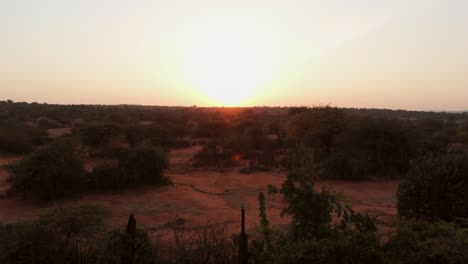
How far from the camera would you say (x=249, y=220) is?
Result: 1153 centimetres

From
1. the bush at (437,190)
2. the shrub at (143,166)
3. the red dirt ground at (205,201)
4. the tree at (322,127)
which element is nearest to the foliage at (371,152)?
the red dirt ground at (205,201)

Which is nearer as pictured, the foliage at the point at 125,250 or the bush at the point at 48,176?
the foliage at the point at 125,250

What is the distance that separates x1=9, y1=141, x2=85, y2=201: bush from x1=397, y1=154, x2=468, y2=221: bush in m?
11.0

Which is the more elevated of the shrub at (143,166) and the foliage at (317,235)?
the foliage at (317,235)

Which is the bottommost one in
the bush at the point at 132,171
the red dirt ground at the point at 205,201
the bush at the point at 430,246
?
the red dirt ground at the point at 205,201

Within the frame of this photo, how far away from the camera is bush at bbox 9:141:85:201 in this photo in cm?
1380

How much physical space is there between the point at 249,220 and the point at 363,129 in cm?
1092

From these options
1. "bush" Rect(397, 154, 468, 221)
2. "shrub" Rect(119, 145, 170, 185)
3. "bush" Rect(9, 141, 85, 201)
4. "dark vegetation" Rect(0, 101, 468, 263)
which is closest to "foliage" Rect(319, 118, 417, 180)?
"dark vegetation" Rect(0, 101, 468, 263)

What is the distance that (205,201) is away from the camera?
14.0 metres

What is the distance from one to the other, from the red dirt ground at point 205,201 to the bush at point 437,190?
0.78 metres

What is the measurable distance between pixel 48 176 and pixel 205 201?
5.44 metres

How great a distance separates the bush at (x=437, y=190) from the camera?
9.36 metres

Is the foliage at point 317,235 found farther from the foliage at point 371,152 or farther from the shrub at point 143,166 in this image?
the foliage at point 371,152

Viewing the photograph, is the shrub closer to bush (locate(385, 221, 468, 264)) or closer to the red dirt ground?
the red dirt ground
